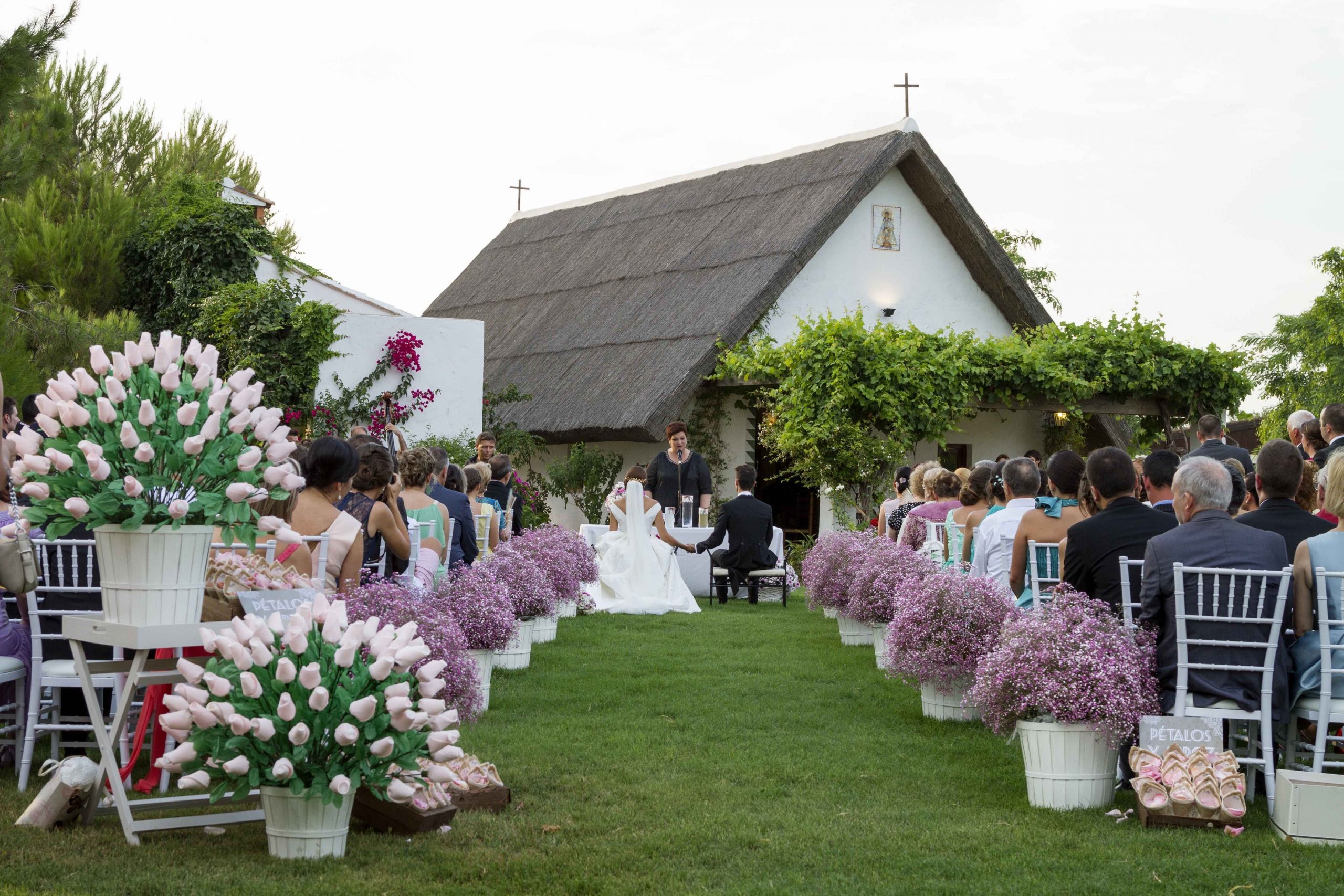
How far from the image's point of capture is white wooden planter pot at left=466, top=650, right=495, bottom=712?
7129 millimetres

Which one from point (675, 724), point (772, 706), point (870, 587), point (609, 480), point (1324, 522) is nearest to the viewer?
point (1324, 522)

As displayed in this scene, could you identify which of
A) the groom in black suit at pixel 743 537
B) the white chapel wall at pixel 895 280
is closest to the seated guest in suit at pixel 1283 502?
Answer: the groom in black suit at pixel 743 537

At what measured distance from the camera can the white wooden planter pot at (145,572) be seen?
14.1 feet

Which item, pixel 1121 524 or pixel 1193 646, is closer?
pixel 1193 646

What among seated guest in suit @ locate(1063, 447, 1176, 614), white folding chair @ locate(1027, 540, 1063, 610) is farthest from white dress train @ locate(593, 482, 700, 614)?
seated guest in suit @ locate(1063, 447, 1176, 614)

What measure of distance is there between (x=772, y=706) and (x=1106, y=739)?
262 cm

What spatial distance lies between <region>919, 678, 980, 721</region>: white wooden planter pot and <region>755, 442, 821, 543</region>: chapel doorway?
14.7 metres

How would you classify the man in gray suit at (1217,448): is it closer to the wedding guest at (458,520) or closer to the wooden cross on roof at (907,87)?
the wedding guest at (458,520)

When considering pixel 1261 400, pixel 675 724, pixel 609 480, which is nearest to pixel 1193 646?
pixel 675 724

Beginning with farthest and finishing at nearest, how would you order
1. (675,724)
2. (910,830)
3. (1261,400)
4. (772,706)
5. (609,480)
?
(1261,400)
(609,480)
(772,706)
(675,724)
(910,830)

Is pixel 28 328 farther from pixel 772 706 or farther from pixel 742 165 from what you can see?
pixel 742 165

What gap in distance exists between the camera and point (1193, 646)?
17.3 ft

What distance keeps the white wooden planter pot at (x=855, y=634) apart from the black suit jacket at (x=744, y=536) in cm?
302

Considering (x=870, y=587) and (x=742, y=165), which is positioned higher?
(x=742, y=165)
